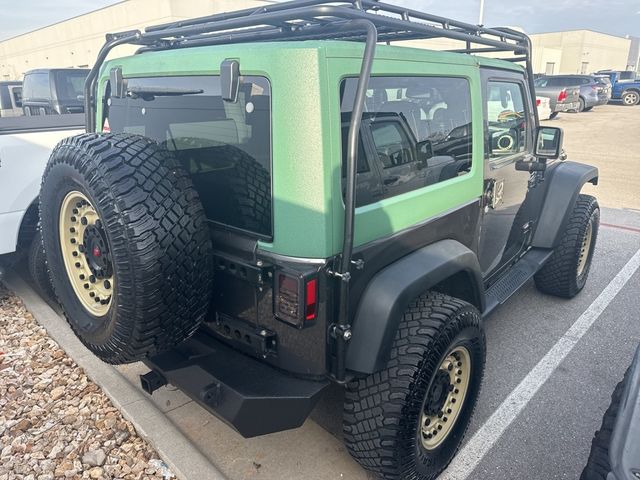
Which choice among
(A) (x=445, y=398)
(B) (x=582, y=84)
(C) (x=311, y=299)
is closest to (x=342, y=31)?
(C) (x=311, y=299)

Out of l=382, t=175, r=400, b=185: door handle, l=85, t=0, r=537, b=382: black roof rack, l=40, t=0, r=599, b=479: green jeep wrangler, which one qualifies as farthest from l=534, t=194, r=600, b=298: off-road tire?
l=382, t=175, r=400, b=185: door handle

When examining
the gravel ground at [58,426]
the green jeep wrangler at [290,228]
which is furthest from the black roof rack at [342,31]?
the gravel ground at [58,426]

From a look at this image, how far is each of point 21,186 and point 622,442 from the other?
13.1ft

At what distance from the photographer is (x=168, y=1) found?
31.8 m

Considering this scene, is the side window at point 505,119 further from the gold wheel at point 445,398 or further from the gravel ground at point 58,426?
the gravel ground at point 58,426

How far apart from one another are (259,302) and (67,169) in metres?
0.95

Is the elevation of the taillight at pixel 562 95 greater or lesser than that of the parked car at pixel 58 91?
lesser

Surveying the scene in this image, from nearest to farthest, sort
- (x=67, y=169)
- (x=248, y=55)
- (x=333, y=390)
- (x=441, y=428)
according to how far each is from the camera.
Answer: (x=248, y=55)
(x=67, y=169)
(x=441, y=428)
(x=333, y=390)

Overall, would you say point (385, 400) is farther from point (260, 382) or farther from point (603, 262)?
point (603, 262)

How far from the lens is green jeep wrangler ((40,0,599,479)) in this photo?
1.78m

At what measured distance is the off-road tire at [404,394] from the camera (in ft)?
6.74

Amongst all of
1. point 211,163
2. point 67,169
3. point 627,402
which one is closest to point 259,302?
point 211,163

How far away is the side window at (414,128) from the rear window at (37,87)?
8167 mm

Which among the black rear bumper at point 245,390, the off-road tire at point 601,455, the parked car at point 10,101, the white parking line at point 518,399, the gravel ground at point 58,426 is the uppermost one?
the parked car at point 10,101
